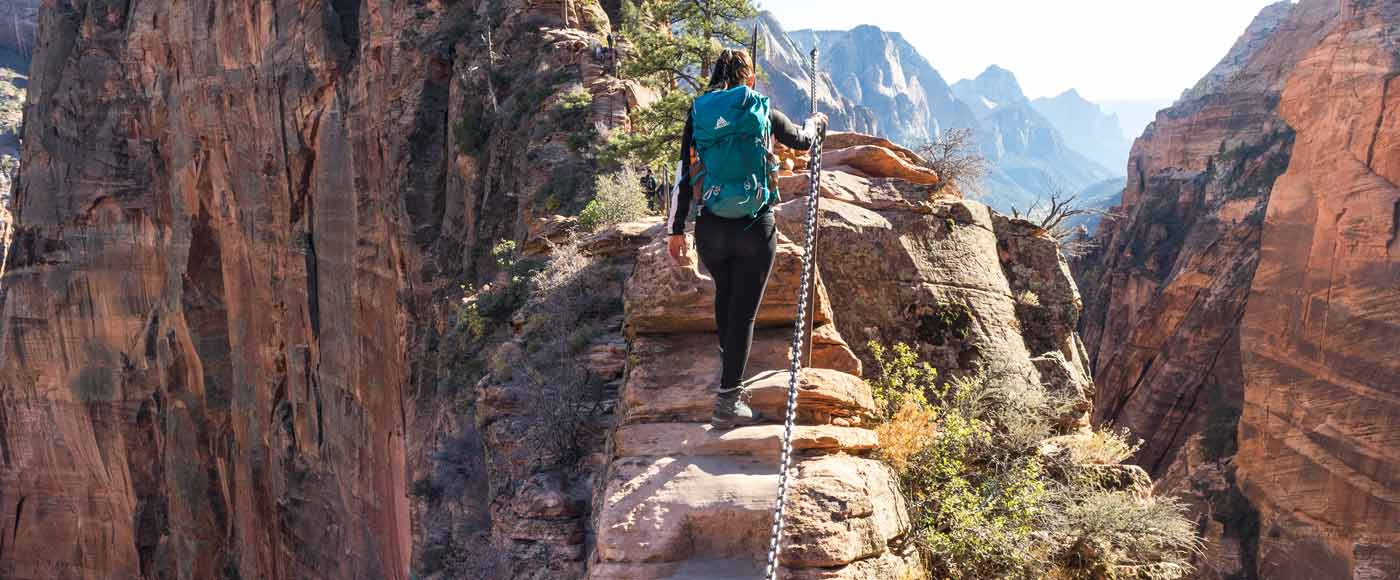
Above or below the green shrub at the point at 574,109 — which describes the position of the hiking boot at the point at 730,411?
below

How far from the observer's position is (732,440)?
480 cm

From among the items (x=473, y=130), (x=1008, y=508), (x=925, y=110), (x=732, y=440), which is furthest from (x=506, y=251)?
(x=925, y=110)

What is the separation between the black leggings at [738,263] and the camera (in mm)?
4875

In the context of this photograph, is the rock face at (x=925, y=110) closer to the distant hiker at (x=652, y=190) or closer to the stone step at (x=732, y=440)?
the distant hiker at (x=652, y=190)

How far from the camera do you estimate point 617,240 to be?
885 centimetres

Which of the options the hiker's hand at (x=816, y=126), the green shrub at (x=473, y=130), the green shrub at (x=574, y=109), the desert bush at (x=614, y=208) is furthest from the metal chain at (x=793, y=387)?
the green shrub at (x=473, y=130)

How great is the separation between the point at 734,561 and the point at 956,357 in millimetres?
4199

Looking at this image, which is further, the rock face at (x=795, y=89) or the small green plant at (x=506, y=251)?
the rock face at (x=795, y=89)

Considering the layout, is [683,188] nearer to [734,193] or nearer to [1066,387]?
[734,193]

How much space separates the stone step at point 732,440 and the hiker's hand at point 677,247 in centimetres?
107

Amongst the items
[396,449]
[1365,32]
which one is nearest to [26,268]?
[396,449]

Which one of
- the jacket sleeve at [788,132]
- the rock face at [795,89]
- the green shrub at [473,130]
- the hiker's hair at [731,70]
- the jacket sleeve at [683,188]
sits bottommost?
the jacket sleeve at [683,188]

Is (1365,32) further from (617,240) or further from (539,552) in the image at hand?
(539,552)

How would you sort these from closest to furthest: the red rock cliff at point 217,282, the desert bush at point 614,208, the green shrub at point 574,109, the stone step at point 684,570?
the stone step at point 684,570 < the desert bush at point 614,208 < the green shrub at point 574,109 < the red rock cliff at point 217,282
